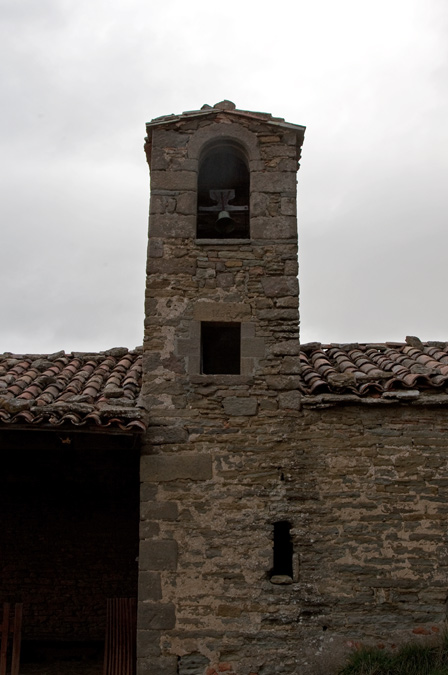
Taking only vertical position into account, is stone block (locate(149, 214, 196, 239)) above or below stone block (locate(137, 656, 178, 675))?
above

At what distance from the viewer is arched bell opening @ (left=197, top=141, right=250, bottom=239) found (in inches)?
310

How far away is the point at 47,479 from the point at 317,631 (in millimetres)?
4563

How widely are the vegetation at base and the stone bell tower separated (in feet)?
3.02

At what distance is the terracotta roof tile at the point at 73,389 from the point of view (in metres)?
6.42

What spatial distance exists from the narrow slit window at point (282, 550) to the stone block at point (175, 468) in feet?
2.84

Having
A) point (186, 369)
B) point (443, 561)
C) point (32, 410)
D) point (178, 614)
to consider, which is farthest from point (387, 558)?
point (32, 410)

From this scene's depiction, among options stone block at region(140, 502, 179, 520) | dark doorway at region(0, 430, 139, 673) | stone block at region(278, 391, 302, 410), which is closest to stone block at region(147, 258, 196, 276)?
stone block at region(278, 391, 302, 410)

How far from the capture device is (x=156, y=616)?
20.9 ft

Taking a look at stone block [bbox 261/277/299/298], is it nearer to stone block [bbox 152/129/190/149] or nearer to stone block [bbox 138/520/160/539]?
stone block [bbox 152/129/190/149]

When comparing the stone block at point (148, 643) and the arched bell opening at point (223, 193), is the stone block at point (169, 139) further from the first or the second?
the stone block at point (148, 643)

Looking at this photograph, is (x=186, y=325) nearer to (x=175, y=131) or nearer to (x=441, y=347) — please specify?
(x=175, y=131)

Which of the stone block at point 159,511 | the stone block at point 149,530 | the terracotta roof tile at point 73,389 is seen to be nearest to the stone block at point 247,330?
the terracotta roof tile at point 73,389

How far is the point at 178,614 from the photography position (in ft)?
20.9

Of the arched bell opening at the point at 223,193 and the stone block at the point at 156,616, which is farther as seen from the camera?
the arched bell opening at the point at 223,193
